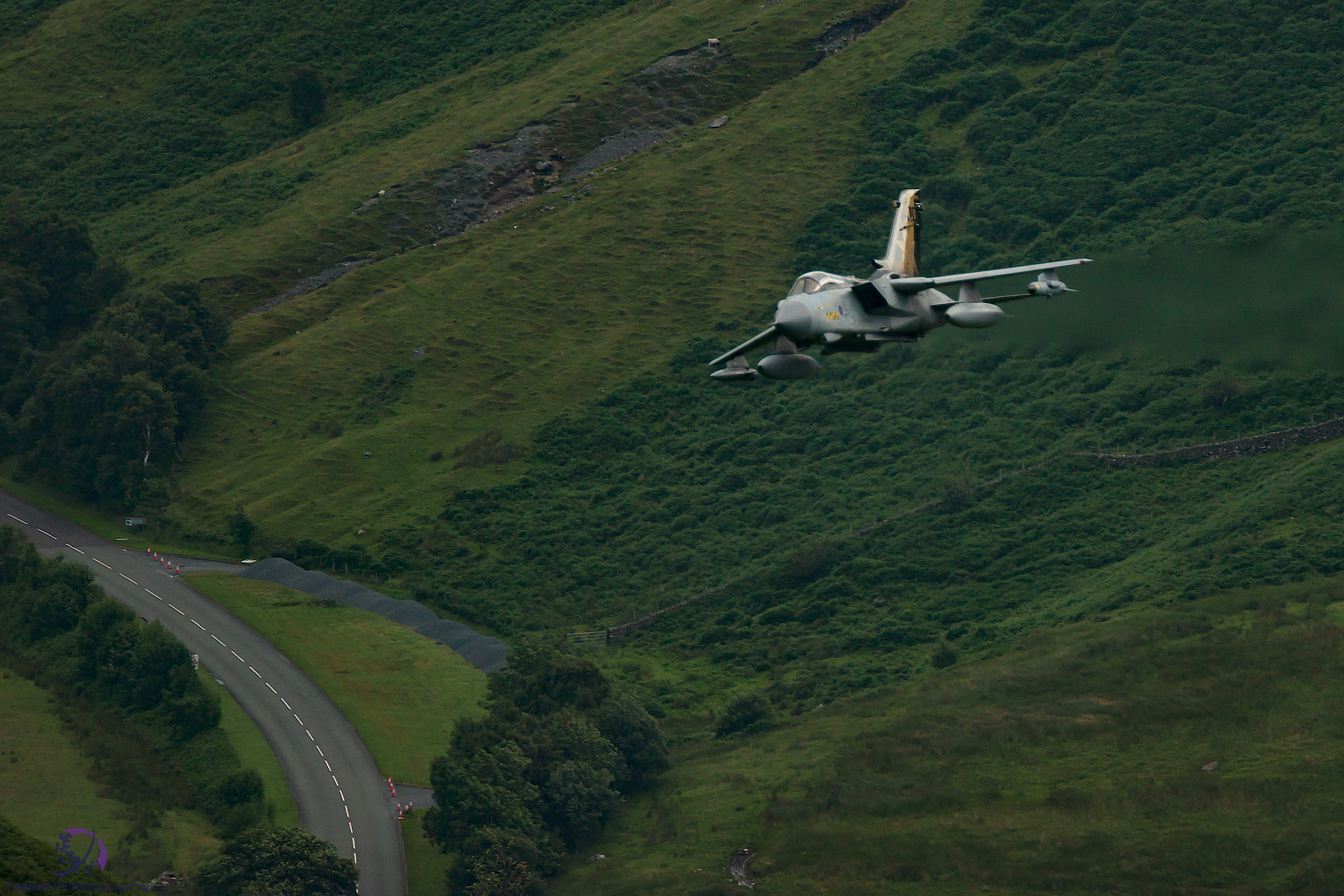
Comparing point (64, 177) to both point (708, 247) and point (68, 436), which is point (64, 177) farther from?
point (708, 247)

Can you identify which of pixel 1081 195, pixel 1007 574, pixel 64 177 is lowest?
pixel 1007 574

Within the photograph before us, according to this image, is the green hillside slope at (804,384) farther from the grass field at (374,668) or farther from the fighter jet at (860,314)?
the fighter jet at (860,314)

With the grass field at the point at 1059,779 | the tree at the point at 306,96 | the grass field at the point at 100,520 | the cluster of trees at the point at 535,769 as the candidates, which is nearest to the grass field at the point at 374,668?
the cluster of trees at the point at 535,769

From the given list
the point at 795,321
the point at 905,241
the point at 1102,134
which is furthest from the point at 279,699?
the point at 1102,134

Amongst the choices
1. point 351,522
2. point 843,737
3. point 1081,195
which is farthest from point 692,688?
point 1081,195

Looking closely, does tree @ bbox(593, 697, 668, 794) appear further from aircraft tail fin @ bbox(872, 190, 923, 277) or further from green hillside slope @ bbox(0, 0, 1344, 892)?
aircraft tail fin @ bbox(872, 190, 923, 277)

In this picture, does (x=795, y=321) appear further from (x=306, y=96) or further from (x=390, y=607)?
Result: (x=306, y=96)

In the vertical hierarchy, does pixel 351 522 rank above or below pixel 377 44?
below
